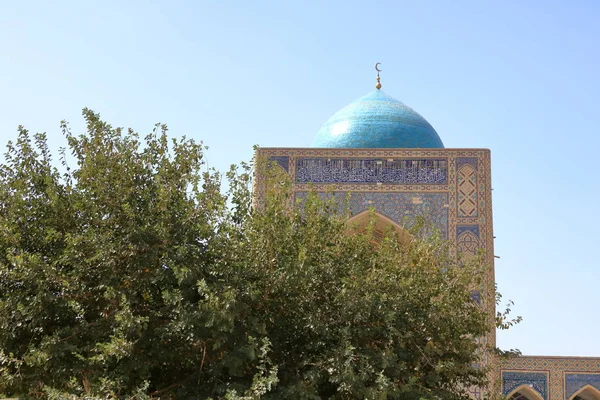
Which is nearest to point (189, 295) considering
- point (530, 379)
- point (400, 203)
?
point (400, 203)

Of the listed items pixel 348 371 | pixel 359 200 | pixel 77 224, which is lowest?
pixel 348 371

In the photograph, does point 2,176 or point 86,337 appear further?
point 2,176

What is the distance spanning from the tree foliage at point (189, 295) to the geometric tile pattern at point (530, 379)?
6.97 meters

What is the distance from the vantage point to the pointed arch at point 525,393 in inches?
541

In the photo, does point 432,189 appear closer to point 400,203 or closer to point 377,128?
point 400,203

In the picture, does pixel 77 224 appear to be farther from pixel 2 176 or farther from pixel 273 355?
pixel 273 355

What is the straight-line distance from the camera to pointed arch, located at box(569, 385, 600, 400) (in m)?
13.8

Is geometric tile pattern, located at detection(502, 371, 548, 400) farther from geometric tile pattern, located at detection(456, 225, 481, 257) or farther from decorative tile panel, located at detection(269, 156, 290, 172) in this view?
decorative tile panel, located at detection(269, 156, 290, 172)

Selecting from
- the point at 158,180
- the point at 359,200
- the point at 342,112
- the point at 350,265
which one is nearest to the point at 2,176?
the point at 158,180

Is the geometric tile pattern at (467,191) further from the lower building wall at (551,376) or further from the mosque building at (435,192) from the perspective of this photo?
the lower building wall at (551,376)

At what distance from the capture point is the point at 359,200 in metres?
Answer: 13.7

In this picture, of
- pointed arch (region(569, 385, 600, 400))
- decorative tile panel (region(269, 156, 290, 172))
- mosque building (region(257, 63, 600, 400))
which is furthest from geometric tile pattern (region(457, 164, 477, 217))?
pointed arch (region(569, 385, 600, 400))

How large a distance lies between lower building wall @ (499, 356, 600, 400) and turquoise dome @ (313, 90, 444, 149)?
3.96 m

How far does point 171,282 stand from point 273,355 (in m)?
0.94
